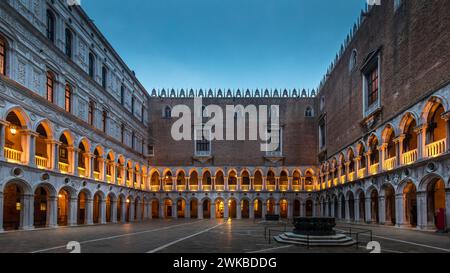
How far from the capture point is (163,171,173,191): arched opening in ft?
172

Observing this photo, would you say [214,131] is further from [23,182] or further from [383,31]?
[23,182]

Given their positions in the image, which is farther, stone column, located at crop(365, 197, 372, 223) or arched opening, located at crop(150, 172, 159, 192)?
arched opening, located at crop(150, 172, 159, 192)

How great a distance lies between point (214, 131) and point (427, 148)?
32.5 meters

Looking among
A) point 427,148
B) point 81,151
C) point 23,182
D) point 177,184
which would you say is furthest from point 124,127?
point 427,148

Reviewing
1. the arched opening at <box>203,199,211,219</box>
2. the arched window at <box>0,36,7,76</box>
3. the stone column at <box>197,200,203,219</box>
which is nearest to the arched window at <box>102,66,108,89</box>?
the arched window at <box>0,36,7,76</box>

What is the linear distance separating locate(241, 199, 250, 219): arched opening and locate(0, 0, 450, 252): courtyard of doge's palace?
0.66 feet

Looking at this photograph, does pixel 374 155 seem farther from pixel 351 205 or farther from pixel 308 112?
pixel 308 112

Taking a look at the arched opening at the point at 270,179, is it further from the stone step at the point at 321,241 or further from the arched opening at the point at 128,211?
the stone step at the point at 321,241

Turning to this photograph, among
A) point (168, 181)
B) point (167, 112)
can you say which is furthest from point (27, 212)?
point (167, 112)

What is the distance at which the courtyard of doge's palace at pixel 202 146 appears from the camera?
2300 cm

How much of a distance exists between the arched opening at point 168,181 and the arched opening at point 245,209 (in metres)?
9.33

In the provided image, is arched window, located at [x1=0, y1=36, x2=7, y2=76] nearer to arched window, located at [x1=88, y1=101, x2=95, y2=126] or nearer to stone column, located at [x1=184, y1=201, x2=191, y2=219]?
arched window, located at [x1=88, y1=101, x2=95, y2=126]

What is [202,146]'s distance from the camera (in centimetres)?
5300

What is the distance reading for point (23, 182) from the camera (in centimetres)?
2319
